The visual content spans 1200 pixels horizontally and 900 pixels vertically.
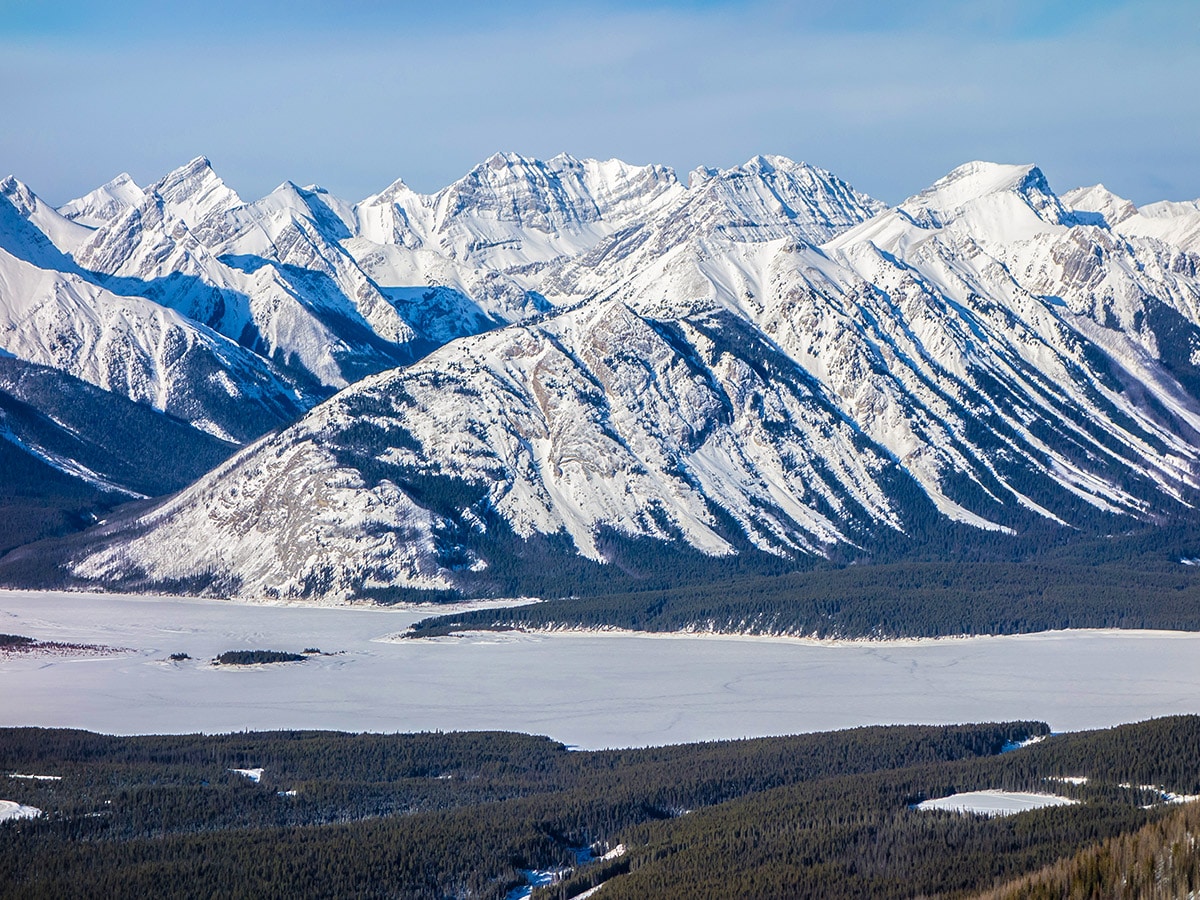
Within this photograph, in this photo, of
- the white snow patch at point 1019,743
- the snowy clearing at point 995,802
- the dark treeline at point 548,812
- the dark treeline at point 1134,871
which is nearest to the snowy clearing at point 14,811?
the dark treeline at point 548,812

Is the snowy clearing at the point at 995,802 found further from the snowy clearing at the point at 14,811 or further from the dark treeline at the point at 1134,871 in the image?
the snowy clearing at the point at 14,811

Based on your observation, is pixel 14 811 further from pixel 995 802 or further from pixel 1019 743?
pixel 1019 743

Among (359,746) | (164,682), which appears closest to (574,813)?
(359,746)

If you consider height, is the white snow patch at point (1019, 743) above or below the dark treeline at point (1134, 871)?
below

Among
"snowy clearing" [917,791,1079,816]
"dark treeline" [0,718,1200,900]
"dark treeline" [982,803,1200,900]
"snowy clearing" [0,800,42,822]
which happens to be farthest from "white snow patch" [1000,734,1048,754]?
"snowy clearing" [0,800,42,822]

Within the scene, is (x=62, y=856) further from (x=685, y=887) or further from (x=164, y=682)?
(x=164, y=682)
